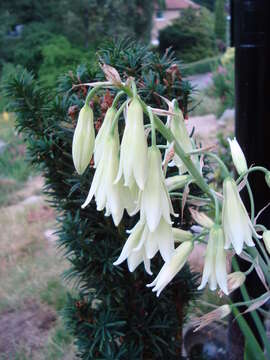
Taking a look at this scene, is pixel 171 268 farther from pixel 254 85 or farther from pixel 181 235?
pixel 254 85

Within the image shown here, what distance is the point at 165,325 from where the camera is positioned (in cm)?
146

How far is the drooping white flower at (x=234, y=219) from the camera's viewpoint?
792mm

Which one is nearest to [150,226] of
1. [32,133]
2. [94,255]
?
[94,255]

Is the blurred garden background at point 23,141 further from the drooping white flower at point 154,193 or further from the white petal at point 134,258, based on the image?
the drooping white flower at point 154,193

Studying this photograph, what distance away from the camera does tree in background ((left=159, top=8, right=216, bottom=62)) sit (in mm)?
22547

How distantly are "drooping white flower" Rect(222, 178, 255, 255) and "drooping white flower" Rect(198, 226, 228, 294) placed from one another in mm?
23

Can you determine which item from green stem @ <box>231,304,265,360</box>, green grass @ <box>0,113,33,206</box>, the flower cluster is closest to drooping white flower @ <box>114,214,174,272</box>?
the flower cluster

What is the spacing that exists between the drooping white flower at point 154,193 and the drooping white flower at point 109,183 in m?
0.05

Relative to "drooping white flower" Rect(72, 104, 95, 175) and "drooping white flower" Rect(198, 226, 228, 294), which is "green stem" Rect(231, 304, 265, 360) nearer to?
"drooping white flower" Rect(198, 226, 228, 294)

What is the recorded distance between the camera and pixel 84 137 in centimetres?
81

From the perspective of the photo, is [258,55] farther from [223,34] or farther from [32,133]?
[223,34]

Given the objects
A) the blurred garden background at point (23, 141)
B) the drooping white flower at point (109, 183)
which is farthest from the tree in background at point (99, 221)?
the drooping white flower at point (109, 183)

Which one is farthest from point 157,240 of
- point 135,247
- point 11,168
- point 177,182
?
point 11,168

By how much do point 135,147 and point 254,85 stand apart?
0.91m
